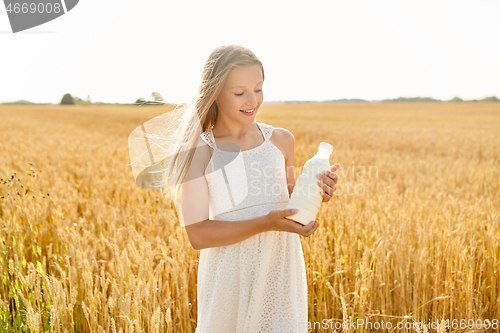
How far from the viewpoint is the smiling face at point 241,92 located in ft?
4.72

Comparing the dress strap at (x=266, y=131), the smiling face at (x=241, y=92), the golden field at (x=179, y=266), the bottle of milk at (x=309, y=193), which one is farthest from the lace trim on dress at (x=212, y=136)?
the golden field at (x=179, y=266)

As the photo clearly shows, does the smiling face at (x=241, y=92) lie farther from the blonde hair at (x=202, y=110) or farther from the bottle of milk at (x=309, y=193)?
the bottle of milk at (x=309, y=193)

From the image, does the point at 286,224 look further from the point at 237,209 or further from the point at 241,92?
the point at 241,92

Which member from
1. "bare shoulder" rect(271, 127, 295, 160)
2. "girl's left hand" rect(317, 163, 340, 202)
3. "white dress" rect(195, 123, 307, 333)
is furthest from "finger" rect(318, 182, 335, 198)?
"bare shoulder" rect(271, 127, 295, 160)

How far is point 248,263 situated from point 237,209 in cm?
23

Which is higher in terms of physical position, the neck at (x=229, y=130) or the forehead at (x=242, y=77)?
the forehead at (x=242, y=77)

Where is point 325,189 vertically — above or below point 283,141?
below

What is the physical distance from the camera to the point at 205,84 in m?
1.51

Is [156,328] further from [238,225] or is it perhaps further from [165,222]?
[165,222]

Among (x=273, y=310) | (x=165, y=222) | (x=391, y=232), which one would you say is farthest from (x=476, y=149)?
(x=273, y=310)

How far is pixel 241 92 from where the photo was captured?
1.45 meters

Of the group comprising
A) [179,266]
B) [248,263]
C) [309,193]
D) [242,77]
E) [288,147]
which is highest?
[242,77]

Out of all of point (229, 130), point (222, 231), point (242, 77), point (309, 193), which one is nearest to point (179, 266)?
point (222, 231)

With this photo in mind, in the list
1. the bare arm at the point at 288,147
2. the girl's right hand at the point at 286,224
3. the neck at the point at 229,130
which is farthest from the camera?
the bare arm at the point at 288,147
